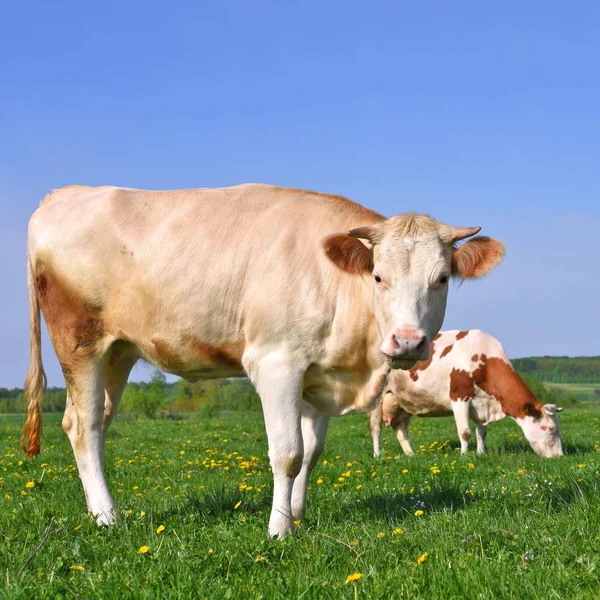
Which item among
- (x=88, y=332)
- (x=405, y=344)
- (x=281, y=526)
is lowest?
(x=281, y=526)

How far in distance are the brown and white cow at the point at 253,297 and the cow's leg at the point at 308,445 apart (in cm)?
1

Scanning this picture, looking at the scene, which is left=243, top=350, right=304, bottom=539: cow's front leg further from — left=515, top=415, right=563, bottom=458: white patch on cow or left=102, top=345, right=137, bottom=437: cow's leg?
left=515, top=415, right=563, bottom=458: white patch on cow

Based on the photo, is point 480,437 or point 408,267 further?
point 480,437

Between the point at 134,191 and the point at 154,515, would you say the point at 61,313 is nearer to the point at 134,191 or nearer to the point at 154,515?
the point at 134,191

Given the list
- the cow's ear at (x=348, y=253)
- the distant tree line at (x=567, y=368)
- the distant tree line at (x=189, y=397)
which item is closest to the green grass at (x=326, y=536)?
the cow's ear at (x=348, y=253)

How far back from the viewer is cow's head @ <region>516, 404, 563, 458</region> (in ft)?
45.4

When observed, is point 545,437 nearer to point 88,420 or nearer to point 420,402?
point 420,402

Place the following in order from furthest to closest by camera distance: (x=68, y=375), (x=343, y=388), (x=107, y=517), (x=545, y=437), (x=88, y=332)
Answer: (x=545, y=437) < (x=68, y=375) < (x=88, y=332) < (x=107, y=517) < (x=343, y=388)

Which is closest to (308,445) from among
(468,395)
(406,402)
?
(468,395)

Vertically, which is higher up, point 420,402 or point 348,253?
point 348,253

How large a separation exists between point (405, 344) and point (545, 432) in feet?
32.0

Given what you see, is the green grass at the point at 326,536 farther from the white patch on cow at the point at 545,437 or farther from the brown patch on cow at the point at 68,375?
the white patch on cow at the point at 545,437

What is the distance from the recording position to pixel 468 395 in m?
15.3

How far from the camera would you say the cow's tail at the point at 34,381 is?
770 cm
